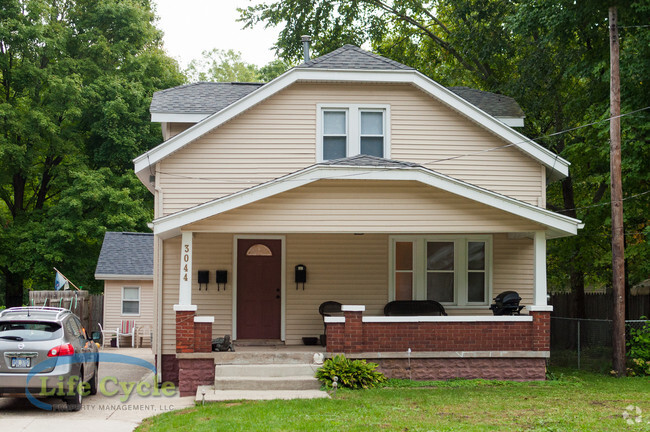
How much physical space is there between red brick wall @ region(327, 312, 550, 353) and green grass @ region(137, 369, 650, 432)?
0.71m

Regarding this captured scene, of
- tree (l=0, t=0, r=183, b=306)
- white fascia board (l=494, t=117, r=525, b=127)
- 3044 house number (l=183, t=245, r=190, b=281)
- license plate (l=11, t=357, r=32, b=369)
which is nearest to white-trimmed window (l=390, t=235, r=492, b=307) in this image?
white fascia board (l=494, t=117, r=525, b=127)

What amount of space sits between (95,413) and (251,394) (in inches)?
103

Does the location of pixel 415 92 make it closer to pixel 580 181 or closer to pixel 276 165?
pixel 276 165

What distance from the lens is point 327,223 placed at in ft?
47.2

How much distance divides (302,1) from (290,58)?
2149 mm

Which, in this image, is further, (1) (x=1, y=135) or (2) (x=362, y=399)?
(1) (x=1, y=135)

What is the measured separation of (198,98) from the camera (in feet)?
57.5

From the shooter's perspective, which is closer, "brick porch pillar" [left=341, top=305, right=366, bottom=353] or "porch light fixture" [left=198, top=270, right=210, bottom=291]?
"brick porch pillar" [left=341, top=305, right=366, bottom=353]

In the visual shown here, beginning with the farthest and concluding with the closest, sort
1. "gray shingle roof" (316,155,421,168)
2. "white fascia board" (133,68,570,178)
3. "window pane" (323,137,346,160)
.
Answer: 1. "window pane" (323,137,346,160)
2. "white fascia board" (133,68,570,178)
3. "gray shingle roof" (316,155,421,168)

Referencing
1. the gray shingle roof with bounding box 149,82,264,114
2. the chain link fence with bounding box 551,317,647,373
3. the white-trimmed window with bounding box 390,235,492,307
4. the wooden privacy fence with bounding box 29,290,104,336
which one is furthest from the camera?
the wooden privacy fence with bounding box 29,290,104,336

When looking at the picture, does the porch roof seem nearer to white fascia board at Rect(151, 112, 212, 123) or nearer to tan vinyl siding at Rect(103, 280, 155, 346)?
white fascia board at Rect(151, 112, 212, 123)

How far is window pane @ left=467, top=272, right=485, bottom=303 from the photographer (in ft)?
55.7

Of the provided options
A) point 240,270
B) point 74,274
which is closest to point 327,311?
point 240,270
